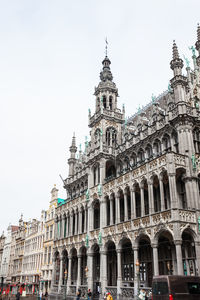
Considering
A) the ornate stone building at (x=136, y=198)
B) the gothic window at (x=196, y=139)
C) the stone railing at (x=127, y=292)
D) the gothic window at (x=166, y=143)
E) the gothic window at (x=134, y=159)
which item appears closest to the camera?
the ornate stone building at (x=136, y=198)

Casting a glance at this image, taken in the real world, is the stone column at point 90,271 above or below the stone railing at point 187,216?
below

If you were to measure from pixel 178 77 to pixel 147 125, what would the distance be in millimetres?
6700

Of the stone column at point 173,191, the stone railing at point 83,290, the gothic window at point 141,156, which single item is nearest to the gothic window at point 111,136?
the gothic window at point 141,156

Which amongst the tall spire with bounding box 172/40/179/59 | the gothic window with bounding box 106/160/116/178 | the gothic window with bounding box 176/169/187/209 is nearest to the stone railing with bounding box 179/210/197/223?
the gothic window with bounding box 176/169/187/209

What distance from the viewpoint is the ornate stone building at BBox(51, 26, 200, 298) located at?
88.4 ft

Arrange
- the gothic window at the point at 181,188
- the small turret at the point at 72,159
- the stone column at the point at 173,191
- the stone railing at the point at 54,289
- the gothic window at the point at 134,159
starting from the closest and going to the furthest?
the stone column at the point at 173,191 < the gothic window at the point at 181,188 < the gothic window at the point at 134,159 < the stone railing at the point at 54,289 < the small turret at the point at 72,159

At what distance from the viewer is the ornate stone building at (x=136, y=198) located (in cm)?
2694

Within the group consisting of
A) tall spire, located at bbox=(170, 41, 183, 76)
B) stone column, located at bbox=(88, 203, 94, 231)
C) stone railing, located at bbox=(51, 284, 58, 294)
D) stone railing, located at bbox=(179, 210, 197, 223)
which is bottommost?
stone railing, located at bbox=(51, 284, 58, 294)

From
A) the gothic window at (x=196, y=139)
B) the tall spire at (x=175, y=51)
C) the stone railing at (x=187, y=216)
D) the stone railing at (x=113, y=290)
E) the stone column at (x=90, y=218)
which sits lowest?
the stone railing at (x=113, y=290)

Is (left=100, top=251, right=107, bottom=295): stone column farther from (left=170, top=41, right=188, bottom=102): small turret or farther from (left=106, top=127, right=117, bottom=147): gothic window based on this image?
(left=170, top=41, right=188, bottom=102): small turret

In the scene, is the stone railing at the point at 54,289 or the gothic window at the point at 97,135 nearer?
the gothic window at the point at 97,135

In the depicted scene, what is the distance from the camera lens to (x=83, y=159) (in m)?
49.8

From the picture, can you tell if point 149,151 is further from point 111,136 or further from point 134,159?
point 111,136

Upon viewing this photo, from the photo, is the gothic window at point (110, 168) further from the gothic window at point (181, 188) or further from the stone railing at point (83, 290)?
the stone railing at point (83, 290)
